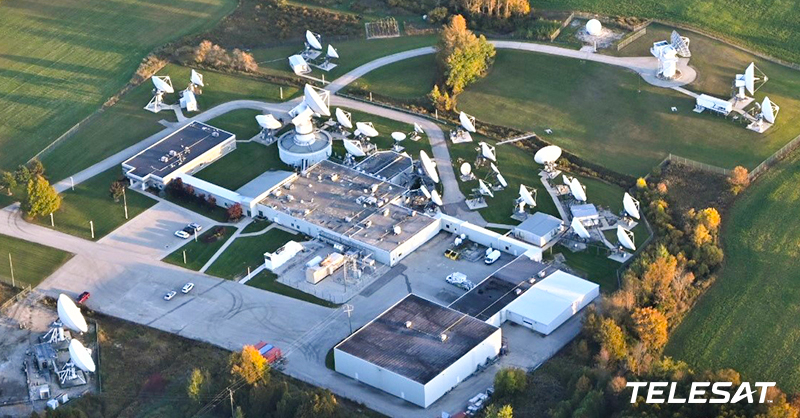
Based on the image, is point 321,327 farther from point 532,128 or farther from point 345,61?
point 345,61

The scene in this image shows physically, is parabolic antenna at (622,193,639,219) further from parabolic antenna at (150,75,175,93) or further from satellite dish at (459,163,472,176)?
parabolic antenna at (150,75,175,93)

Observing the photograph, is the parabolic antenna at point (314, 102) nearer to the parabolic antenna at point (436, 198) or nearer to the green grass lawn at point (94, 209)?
the parabolic antenna at point (436, 198)

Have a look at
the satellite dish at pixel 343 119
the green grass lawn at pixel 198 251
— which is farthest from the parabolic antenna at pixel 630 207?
the green grass lawn at pixel 198 251

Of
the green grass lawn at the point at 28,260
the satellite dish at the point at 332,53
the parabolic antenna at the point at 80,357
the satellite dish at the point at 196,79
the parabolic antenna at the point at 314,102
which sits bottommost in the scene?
the green grass lawn at the point at 28,260

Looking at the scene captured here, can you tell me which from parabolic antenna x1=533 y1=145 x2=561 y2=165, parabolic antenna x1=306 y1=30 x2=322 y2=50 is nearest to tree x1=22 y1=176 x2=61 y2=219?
parabolic antenna x1=306 y1=30 x2=322 y2=50

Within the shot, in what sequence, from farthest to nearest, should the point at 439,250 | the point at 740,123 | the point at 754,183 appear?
the point at 740,123 < the point at 754,183 < the point at 439,250

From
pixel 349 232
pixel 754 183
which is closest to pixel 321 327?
pixel 349 232
